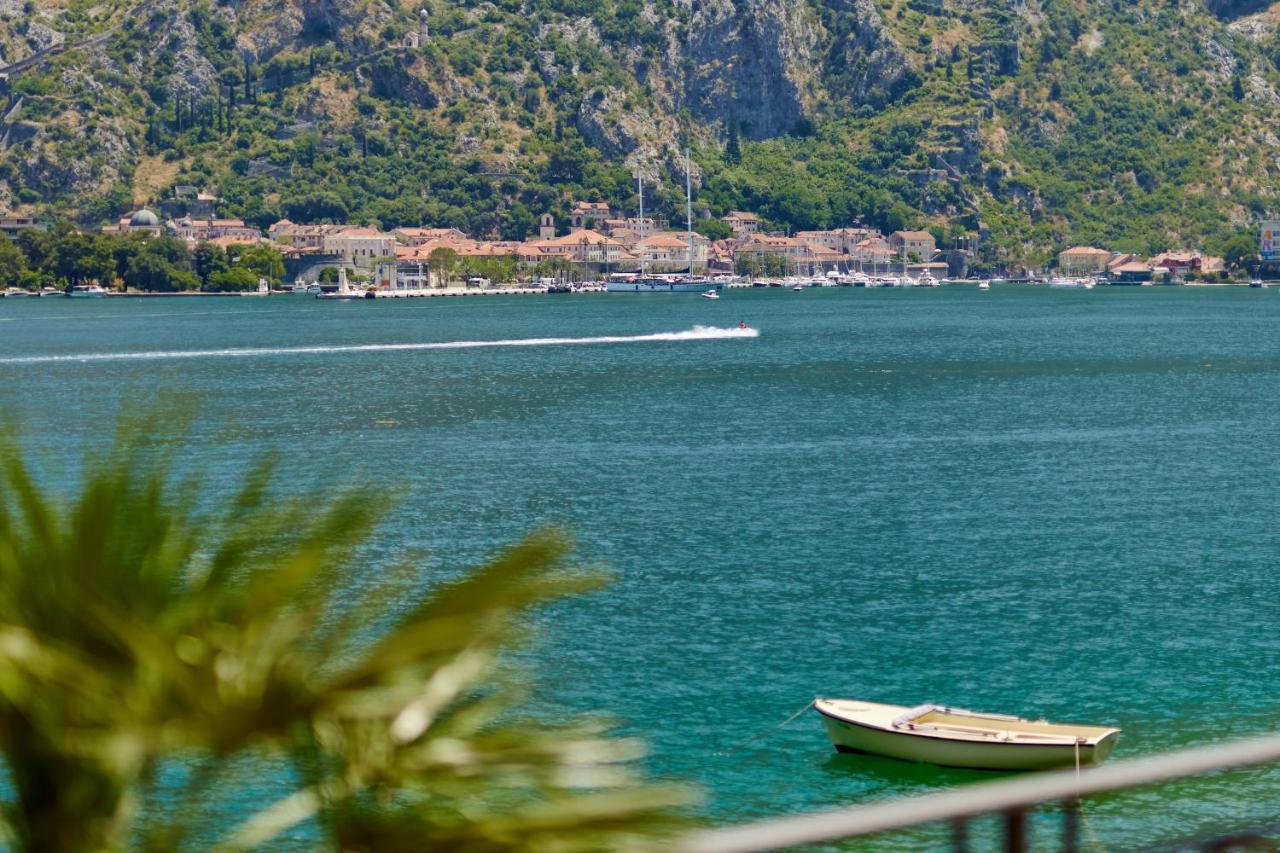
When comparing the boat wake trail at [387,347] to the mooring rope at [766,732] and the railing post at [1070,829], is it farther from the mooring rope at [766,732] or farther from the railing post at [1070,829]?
the railing post at [1070,829]

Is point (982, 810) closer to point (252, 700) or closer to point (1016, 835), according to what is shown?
point (1016, 835)

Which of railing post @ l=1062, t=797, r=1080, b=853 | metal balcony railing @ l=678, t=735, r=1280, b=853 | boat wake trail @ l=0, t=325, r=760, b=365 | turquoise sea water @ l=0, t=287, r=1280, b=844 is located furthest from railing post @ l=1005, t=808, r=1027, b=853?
boat wake trail @ l=0, t=325, r=760, b=365

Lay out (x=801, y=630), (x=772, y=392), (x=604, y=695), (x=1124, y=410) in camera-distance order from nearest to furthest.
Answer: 1. (x=604, y=695)
2. (x=801, y=630)
3. (x=1124, y=410)
4. (x=772, y=392)

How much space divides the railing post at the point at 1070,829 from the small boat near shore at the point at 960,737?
49.6 feet

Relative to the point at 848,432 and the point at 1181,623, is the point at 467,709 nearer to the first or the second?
the point at 1181,623

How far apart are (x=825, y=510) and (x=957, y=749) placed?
60.2ft

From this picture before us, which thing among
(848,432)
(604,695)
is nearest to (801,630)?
(604,695)

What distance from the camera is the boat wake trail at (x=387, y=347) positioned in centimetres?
8650

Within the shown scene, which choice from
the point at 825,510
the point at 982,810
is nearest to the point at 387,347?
the point at 825,510

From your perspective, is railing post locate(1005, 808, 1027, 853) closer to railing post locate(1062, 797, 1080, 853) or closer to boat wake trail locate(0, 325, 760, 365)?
railing post locate(1062, 797, 1080, 853)

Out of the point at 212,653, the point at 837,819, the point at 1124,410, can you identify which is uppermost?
the point at 212,653

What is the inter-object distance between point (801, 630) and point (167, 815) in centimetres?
2308

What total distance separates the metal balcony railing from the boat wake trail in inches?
3242

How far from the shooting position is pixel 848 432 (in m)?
55.2
